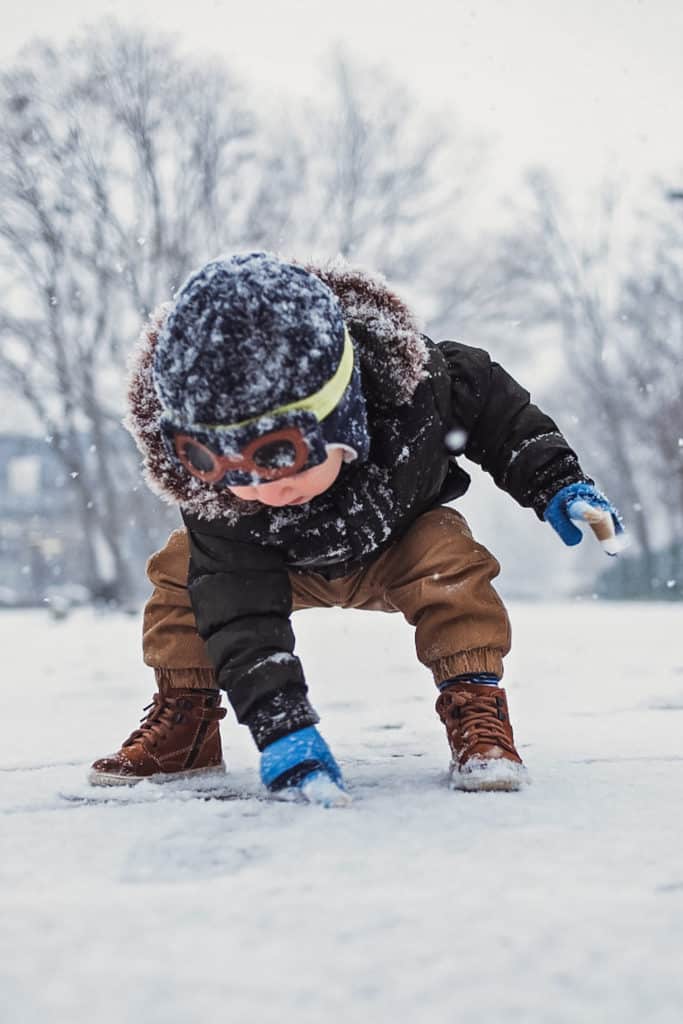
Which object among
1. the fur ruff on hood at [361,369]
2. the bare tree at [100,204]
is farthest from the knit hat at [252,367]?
the bare tree at [100,204]

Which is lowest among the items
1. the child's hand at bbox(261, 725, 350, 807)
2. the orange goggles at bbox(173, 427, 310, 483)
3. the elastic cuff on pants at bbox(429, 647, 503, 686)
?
the child's hand at bbox(261, 725, 350, 807)

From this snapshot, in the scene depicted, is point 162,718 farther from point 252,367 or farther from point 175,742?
point 252,367

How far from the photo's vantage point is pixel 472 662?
1331 mm

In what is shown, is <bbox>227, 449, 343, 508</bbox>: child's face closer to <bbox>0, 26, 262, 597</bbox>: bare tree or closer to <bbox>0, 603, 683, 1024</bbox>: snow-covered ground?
<bbox>0, 603, 683, 1024</bbox>: snow-covered ground

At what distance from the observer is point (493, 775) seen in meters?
1.16

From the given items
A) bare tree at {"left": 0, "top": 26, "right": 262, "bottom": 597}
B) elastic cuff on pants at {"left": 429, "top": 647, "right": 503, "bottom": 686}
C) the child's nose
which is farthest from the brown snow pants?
bare tree at {"left": 0, "top": 26, "right": 262, "bottom": 597}

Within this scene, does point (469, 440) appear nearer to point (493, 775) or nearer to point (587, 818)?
point (493, 775)

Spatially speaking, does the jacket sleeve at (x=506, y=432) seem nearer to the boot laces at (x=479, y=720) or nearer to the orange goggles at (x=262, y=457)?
the boot laces at (x=479, y=720)

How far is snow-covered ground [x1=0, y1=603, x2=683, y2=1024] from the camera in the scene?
547 millimetres

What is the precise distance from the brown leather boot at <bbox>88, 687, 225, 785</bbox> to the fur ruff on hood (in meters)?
0.31

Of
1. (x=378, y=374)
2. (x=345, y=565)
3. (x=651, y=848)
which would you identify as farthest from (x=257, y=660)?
(x=651, y=848)

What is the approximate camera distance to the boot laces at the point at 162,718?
142 cm

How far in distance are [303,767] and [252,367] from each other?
1.49 feet

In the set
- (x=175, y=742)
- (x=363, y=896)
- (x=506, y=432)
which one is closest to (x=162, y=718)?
(x=175, y=742)
